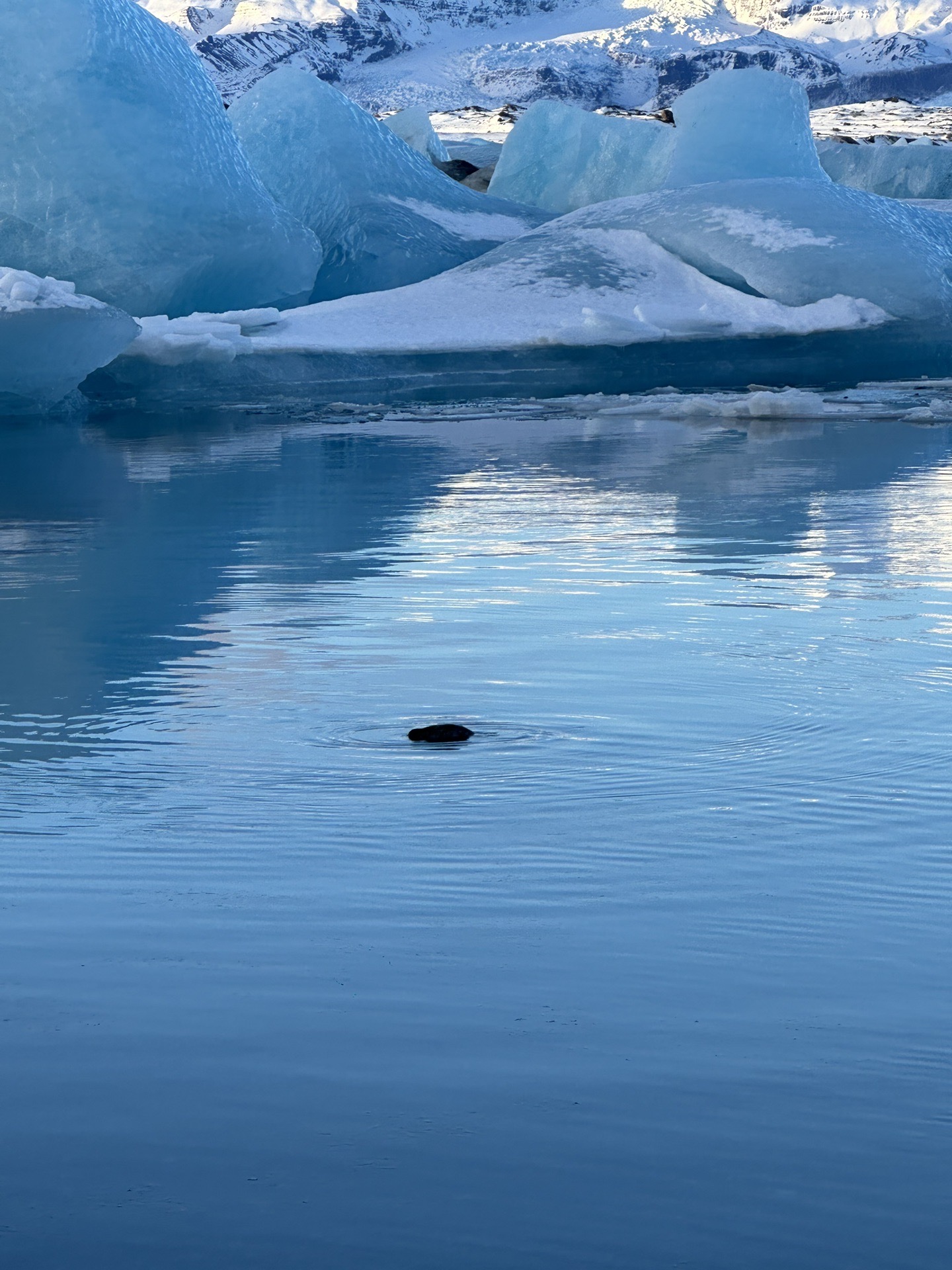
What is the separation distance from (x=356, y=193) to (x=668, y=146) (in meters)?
3.95

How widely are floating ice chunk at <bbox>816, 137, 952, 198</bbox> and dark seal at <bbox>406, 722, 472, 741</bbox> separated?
65.3 feet

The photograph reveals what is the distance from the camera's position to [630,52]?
13525 centimetres

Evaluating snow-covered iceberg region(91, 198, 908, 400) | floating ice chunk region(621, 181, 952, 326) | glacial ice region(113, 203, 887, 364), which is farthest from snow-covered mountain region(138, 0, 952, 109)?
snow-covered iceberg region(91, 198, 908, 400)

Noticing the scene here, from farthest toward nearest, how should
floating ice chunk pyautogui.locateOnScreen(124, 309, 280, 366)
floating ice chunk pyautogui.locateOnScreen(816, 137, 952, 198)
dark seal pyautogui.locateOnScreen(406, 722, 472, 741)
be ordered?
1. floating ice chunk pyautogui.locateOnScreen(816, 137, 952, 198)
2. floating ice chunk pyautogui.locateOnScreen(124, 309, 280, 366)
3. dark seal pyautogui.locateOnScreen(406, 722, 472, 741)

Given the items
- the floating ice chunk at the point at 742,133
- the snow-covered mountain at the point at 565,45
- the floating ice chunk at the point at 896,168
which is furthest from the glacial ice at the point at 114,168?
the snow-covered mountain at the point at 565,45

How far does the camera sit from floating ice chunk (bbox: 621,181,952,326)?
45.5 feet

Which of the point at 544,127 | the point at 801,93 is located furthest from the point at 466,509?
the point at 544,127

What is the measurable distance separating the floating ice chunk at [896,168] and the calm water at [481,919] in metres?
17.9

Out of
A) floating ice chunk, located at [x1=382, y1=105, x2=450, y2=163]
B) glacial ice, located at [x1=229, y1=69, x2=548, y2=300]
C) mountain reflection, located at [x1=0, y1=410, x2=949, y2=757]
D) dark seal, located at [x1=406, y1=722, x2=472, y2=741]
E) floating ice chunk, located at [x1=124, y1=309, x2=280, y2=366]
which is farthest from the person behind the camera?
floating ice chunk, located at [x1=382, y1=105, x2=450, y2=163]

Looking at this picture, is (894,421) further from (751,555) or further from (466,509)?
(751,555)

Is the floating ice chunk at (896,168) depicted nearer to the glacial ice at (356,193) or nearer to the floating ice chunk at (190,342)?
the glacial ice at (356,193)

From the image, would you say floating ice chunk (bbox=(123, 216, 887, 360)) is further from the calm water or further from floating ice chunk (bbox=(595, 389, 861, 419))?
the calm water

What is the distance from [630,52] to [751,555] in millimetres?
137175

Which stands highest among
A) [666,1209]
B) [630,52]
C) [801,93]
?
[630,52]
